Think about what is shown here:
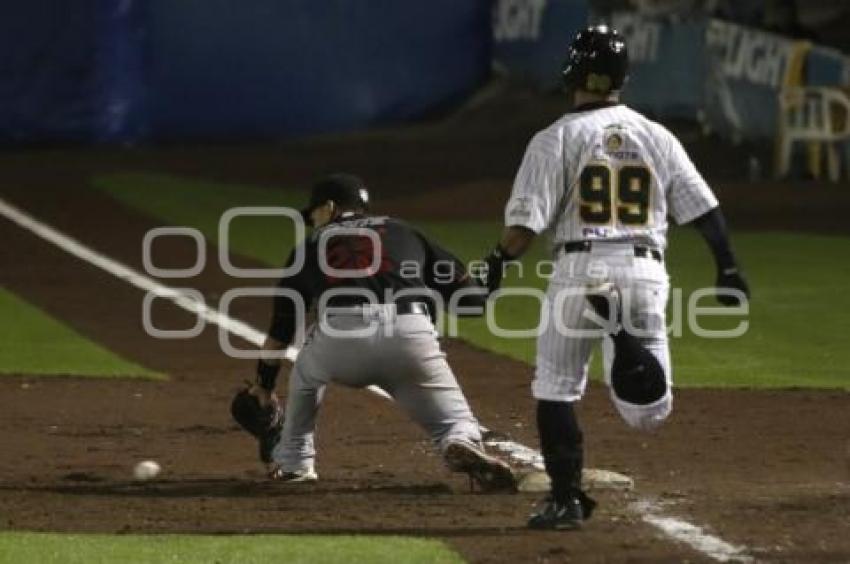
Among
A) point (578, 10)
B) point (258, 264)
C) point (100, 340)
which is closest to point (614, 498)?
point (100, 340)

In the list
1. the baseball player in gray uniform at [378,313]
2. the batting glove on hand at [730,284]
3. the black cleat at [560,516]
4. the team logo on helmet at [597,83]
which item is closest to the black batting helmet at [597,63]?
the team logo on helmet at [597,83]

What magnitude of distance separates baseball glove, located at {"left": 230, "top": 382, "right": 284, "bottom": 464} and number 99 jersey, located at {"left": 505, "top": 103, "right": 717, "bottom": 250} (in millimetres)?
1906

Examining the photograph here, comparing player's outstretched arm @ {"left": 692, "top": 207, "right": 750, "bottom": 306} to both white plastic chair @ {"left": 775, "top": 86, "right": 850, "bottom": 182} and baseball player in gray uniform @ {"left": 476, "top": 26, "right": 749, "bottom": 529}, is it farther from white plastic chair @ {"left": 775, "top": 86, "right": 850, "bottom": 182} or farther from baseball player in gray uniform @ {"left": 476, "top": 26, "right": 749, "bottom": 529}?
white plastic chair @ {"left": 775, "top": 86, "right": 850, "bottom": 182}

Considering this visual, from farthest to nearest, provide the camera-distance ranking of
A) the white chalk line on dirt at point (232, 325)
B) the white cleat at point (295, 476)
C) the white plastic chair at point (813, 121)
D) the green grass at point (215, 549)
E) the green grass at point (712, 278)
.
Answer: the white plastic chair at point (813, 121), the green grass at point (712, 278), the white cleat at point (295, 476), the white chalk line on dirt at point (232, 325), the green grass at point (215, 549)

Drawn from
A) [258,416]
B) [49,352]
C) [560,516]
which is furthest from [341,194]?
[49,352]

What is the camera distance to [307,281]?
9.73 metres

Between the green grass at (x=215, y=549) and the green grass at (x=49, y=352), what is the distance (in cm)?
568

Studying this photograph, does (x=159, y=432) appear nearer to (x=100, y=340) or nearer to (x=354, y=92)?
(x=100, y=340)

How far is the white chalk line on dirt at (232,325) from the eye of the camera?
839cm

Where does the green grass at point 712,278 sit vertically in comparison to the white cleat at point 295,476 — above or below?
above

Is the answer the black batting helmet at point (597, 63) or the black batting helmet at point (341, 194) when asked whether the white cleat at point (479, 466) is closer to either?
the black batting helmet at point (341, 194)

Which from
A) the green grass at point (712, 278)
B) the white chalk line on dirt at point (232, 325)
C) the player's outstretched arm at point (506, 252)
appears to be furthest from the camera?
the green grass at point (712, 278)

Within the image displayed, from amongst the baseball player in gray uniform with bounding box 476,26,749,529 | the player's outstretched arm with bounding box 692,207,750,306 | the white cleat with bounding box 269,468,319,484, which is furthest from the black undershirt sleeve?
the white cleat with bounding box 269,468,319,484

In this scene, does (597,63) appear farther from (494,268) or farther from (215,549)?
(215,549)
